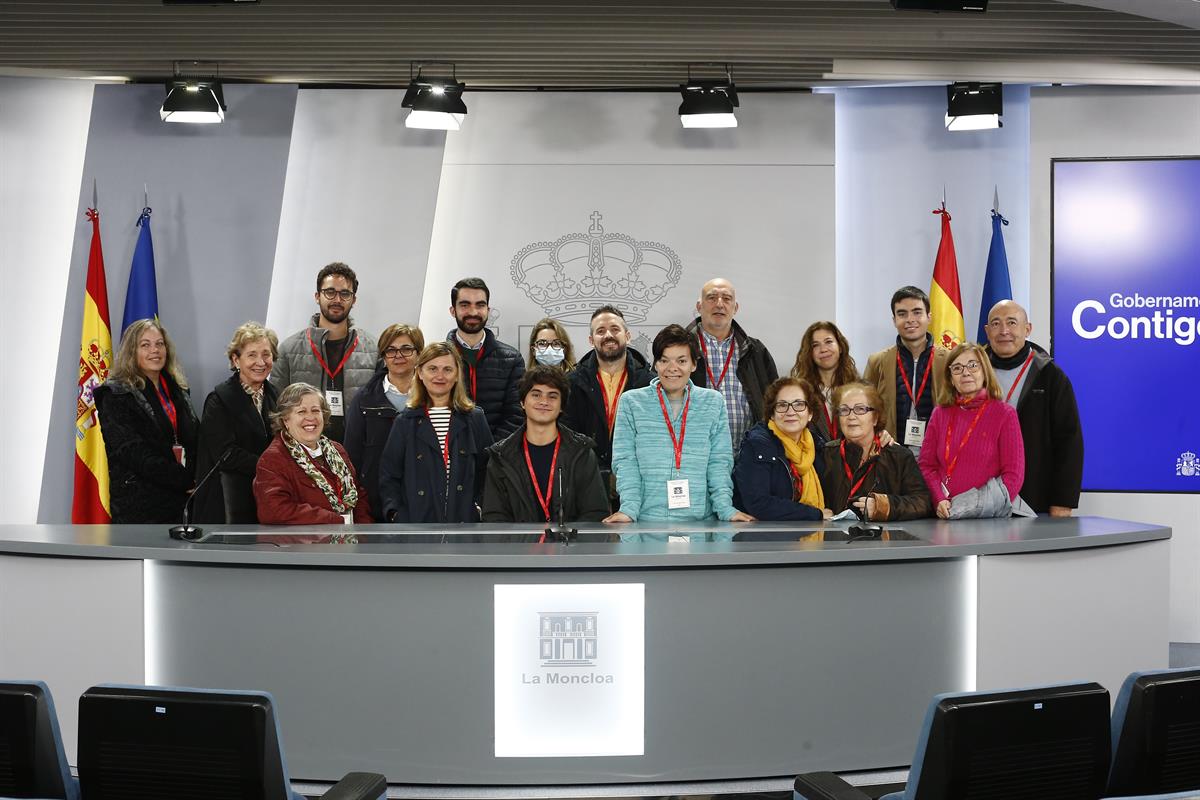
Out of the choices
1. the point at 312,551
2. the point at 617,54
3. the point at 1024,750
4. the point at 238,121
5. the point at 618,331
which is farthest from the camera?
the point at 238,121

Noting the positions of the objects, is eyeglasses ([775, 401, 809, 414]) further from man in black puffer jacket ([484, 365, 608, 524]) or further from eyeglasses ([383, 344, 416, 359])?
eyeglasses ([383, 344, 416, 359])

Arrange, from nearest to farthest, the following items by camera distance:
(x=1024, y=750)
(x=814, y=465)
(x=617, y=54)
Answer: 1. (x=1024, y=750)
2. (x=814, y=465)
3. (x=617, y=54)

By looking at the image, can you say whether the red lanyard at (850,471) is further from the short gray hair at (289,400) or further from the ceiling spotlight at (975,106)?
the ceiling spotlight at (975,106)

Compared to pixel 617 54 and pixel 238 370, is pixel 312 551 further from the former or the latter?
pixel 617 54

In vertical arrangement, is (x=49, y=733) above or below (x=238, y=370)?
below

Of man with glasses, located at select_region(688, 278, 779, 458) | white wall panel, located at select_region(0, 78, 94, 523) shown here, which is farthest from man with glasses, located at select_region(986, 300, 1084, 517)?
white wall panel, located at select_region(0, 78, 94, 523)

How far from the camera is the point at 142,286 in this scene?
6309 millimetres

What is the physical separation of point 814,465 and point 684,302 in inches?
98.8

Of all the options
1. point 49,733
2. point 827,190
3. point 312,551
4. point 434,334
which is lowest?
point 49,733

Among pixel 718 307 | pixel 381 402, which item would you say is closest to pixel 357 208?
pixel 381 402

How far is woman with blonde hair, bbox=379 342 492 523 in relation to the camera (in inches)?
173

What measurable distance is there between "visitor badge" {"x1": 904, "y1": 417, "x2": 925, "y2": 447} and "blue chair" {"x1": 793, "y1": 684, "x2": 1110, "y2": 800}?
3002 mm

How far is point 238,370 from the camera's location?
5.16 meters

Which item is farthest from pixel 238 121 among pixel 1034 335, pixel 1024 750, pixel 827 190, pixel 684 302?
pixel 1024 750
